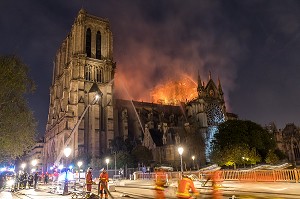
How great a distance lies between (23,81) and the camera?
24609 mm

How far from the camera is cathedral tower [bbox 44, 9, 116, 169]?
65125 mm

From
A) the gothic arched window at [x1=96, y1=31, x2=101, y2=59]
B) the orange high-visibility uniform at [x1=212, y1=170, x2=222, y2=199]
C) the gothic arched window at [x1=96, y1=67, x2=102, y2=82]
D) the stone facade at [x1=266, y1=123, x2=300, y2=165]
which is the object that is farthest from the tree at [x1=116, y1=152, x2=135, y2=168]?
the stone facade at [x1=266, y1=123, x2=300, y2=165]

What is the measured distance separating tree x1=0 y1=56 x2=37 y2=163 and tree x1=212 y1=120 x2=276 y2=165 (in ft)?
111

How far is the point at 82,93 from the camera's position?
69.6 m

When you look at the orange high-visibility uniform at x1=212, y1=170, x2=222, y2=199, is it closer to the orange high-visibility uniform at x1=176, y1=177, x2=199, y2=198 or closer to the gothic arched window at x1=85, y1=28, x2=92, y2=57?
the orange high-visibility uniform at x1=176, y1=177, x2=199, y2=198

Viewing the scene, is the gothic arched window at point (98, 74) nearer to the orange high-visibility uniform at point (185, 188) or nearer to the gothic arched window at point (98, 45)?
the gothic arched window at point (98, 45)

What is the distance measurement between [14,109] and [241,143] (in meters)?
38.2

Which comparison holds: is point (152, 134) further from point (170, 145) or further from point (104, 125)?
point (104, 125)

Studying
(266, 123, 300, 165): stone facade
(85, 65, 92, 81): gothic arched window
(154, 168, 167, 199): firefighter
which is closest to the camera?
(154, 168, 167, 199): firefighter

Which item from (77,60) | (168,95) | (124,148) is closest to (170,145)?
(124,148)

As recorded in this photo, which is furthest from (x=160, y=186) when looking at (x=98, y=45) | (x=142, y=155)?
(x=98, y=45)

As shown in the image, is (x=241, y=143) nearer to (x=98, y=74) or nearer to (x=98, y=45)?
(x=98, y=74)

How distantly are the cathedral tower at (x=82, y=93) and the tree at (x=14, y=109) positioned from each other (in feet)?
123

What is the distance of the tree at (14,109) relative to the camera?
22.8m
